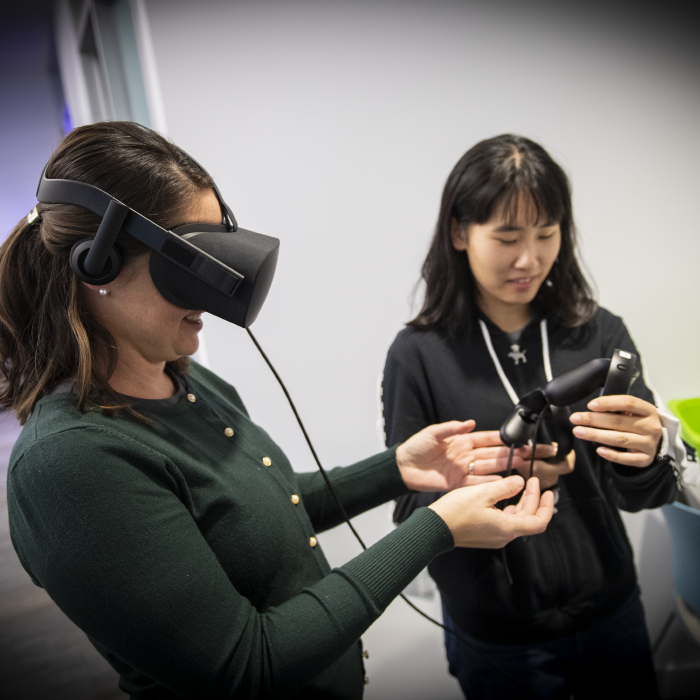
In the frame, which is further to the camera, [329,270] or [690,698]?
[690,698]

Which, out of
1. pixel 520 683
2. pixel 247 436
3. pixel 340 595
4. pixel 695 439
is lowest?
pixel 520 683

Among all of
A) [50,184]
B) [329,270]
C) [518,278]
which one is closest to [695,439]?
[518,278]

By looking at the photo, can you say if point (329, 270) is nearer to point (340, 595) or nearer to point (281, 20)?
point (281, 20)

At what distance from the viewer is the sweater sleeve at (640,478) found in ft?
3.00

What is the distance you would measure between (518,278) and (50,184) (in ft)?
2.62

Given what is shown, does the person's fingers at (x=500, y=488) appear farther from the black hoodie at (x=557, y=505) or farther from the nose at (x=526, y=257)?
the nose at (x=526, y=257)

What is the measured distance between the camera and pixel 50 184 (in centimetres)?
57

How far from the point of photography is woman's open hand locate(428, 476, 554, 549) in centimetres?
69

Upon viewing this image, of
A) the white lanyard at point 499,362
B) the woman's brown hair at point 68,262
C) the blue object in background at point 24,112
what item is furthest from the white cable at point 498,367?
the blue object in background at point 24,112

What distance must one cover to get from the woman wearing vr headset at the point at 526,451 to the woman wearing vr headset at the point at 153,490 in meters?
0.28

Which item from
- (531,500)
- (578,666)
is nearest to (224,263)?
(531,500)

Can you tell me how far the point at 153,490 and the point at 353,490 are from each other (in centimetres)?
45

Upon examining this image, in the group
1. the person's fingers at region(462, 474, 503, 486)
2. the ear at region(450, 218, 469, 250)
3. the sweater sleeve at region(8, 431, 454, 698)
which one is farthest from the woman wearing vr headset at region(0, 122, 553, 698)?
the ear at region(450, 218, 469, 250)

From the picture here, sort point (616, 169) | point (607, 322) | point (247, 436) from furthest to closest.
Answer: point (616, 169) < point (607, 322) < point (247, 436)
